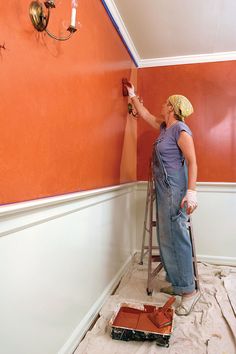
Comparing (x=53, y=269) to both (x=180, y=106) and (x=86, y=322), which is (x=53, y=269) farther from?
(x=180, y=106)

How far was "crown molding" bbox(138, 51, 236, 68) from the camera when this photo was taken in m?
2.78

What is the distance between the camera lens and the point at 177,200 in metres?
1.90

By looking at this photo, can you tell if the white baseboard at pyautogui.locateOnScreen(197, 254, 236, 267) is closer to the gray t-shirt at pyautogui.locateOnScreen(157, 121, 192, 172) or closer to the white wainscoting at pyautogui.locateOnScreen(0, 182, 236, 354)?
the white wainscoting at pyautogui.locateOnScreen(0, 182, 236, 354)

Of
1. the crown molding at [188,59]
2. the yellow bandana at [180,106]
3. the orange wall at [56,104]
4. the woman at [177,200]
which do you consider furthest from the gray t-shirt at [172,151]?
the crown molding at [188,59]

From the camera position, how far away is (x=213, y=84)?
2.83 meters

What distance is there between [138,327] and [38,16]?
1.60 m

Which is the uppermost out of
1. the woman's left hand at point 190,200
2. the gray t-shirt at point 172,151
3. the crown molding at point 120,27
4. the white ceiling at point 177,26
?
the white ceiling at point 177,26

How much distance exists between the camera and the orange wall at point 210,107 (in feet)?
9.16

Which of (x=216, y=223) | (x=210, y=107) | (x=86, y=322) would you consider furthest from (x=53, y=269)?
(x=210, y=107)

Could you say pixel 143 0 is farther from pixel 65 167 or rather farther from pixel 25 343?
pixel 25 343

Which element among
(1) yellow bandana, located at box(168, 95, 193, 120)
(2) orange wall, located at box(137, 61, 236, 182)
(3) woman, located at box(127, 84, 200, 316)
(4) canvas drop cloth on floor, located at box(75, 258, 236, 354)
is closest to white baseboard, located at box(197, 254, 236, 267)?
(4) canvas drop cloth on floor, located at box(75, 258, 236, 354)

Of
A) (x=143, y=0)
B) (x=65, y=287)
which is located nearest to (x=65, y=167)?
(x=65, y=287)

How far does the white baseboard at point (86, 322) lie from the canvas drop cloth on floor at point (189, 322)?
34mm

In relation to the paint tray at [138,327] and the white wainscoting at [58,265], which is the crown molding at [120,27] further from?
the paint tray at [138,327]
